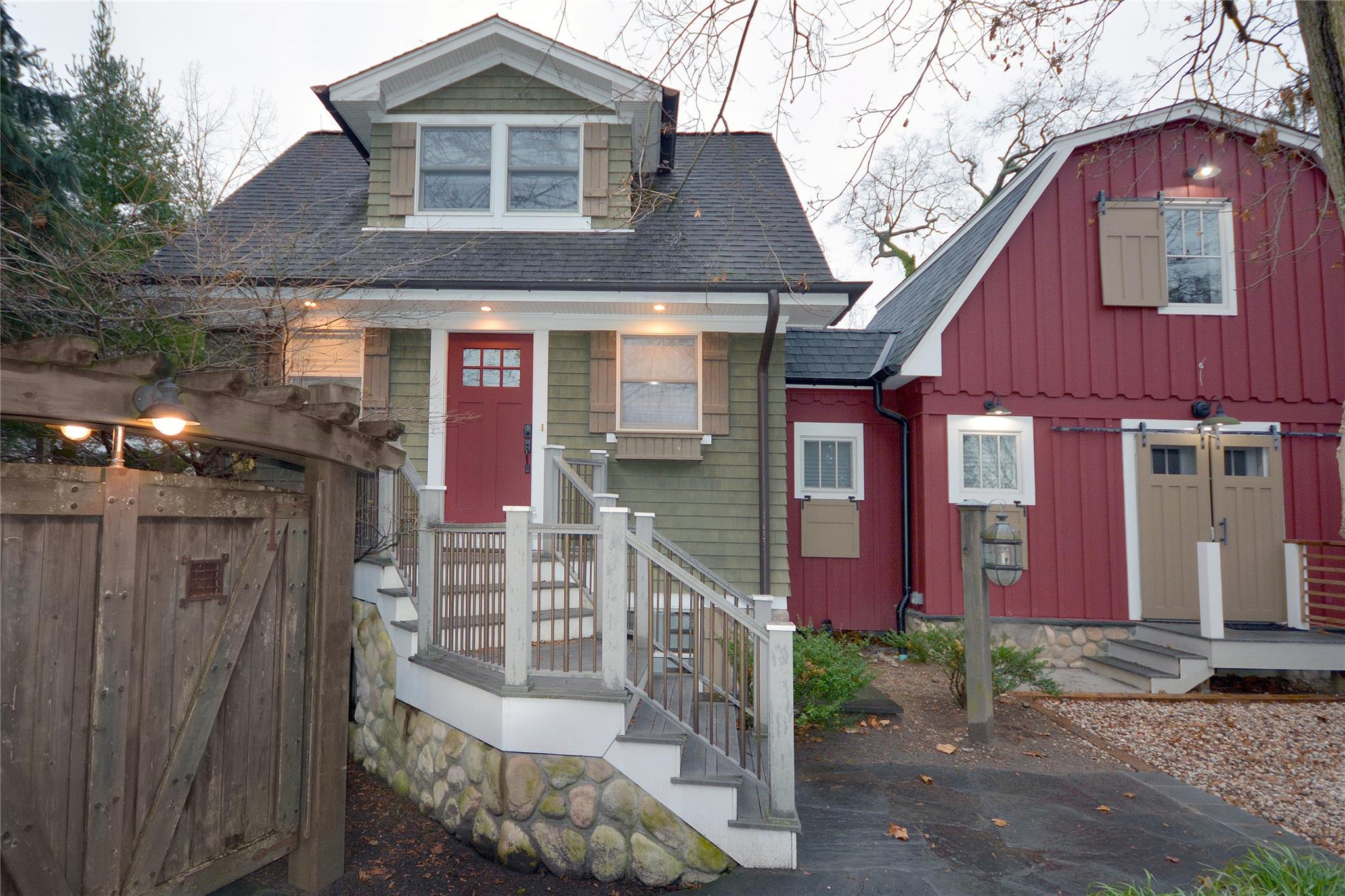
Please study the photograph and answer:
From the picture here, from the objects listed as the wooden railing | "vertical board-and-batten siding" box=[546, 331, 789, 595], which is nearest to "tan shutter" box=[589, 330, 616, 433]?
"vertical board-and-batten siding" box=[546, 331, 789, 595]

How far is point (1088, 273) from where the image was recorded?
8102 mm

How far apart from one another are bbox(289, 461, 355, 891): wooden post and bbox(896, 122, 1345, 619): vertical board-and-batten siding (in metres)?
6.33

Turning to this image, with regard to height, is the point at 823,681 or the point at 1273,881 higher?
the point at 823,681

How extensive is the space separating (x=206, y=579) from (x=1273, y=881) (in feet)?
15.3

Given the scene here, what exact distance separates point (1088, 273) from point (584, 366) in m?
5.91

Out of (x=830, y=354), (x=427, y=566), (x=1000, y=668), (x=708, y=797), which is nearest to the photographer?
(x=708, y=797)

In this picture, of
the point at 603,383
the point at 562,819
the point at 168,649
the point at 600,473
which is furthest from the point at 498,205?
the point at 562,819

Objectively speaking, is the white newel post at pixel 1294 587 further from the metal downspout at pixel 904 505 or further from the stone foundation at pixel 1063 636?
the metal downspout at pixel 904 505

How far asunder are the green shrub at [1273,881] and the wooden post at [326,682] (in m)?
3.59

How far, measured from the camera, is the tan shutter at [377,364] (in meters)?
7.02

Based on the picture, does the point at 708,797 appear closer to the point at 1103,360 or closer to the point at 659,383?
the point at 659,383

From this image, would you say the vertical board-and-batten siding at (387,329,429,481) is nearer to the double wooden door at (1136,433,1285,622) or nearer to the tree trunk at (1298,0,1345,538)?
the tree trunk at (1298,0,1345,538)

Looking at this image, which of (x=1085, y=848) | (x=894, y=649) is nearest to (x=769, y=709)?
(x=1085, y=848)

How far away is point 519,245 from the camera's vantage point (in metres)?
7.30
